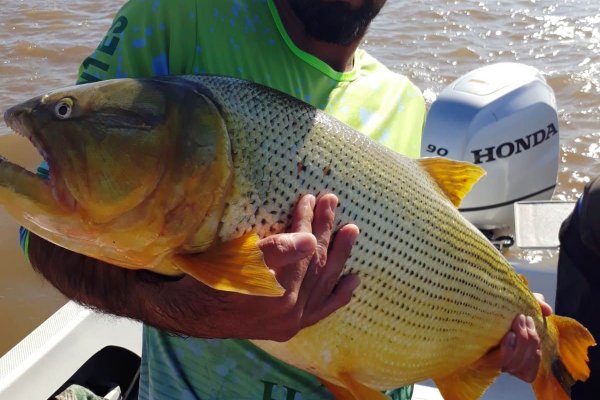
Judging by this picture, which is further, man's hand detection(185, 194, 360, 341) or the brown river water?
the brown river water

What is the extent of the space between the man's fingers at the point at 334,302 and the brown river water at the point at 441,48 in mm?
4576

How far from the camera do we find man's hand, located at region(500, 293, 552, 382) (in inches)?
88.0

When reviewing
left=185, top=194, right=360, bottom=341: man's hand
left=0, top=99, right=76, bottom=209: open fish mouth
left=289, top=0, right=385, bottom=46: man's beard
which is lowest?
left=185, top=194, right=360, bottom=341: man's hand

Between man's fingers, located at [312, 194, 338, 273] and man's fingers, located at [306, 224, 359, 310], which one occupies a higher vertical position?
man's fingers, located at [312, 194, 338, 273]

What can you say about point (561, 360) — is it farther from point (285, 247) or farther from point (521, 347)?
→ point (285, 247)

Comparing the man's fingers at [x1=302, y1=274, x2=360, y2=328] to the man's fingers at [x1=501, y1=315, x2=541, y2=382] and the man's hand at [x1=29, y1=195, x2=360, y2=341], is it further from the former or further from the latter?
the man's fingers at [x1=501, y1=315, x2=541, y2=382]

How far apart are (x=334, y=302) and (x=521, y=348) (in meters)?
0.92

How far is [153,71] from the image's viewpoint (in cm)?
193

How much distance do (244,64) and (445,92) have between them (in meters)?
2.87

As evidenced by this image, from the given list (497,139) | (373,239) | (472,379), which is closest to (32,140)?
(373,239)

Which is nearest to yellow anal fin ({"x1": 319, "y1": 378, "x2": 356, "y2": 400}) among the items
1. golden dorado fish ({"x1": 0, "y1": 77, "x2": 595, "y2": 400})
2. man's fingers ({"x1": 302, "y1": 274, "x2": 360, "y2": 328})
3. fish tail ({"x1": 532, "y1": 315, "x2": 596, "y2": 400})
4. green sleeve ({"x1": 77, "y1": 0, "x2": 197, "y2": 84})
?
golden dorado fish ({"x1": 0, "y1": 77, "x2": 595, "y2": 400})

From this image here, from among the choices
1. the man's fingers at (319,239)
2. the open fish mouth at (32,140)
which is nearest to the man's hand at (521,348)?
the man's fingers at (319,239)

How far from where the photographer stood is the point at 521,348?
2.26 meters

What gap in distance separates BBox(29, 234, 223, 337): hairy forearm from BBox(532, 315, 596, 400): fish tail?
1.34 m
